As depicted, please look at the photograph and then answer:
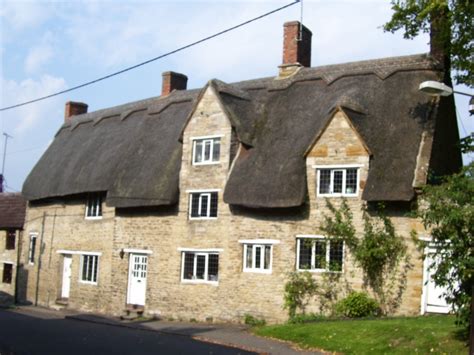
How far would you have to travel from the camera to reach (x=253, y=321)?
26375 millimetres

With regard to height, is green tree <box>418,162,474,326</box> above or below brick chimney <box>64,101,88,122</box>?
below

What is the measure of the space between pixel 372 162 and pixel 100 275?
49.0 feet

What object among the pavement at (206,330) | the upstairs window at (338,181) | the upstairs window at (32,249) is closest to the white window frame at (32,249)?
the upstairs window at (32,249)

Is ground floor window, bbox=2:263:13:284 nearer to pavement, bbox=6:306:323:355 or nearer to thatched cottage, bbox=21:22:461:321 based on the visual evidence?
thatched cottage, bbox=21:22:461:321

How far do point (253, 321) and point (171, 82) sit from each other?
15605mm

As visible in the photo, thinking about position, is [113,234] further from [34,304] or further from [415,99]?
[415,99]

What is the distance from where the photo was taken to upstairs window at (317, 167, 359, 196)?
82.4ft

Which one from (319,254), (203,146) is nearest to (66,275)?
(203,146)

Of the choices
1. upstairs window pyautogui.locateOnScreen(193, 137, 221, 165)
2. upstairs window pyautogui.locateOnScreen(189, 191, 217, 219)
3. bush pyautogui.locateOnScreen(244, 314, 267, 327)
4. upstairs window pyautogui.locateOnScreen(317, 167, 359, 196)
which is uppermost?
upstairs window pyautogui.locateOnScreen(193, 137, 221, 165)

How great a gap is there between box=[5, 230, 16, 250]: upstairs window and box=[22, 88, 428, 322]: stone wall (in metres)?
6.84

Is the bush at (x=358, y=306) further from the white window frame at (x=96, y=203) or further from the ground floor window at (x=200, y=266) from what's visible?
the white window frame at (x=96, y=203)

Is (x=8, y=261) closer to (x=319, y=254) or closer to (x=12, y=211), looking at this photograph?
(x=12, y=211)

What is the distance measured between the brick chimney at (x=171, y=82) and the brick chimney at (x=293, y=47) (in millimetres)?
7781

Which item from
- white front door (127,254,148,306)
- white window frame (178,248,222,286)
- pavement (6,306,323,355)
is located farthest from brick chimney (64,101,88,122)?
white window frame (178,248,222,286)
